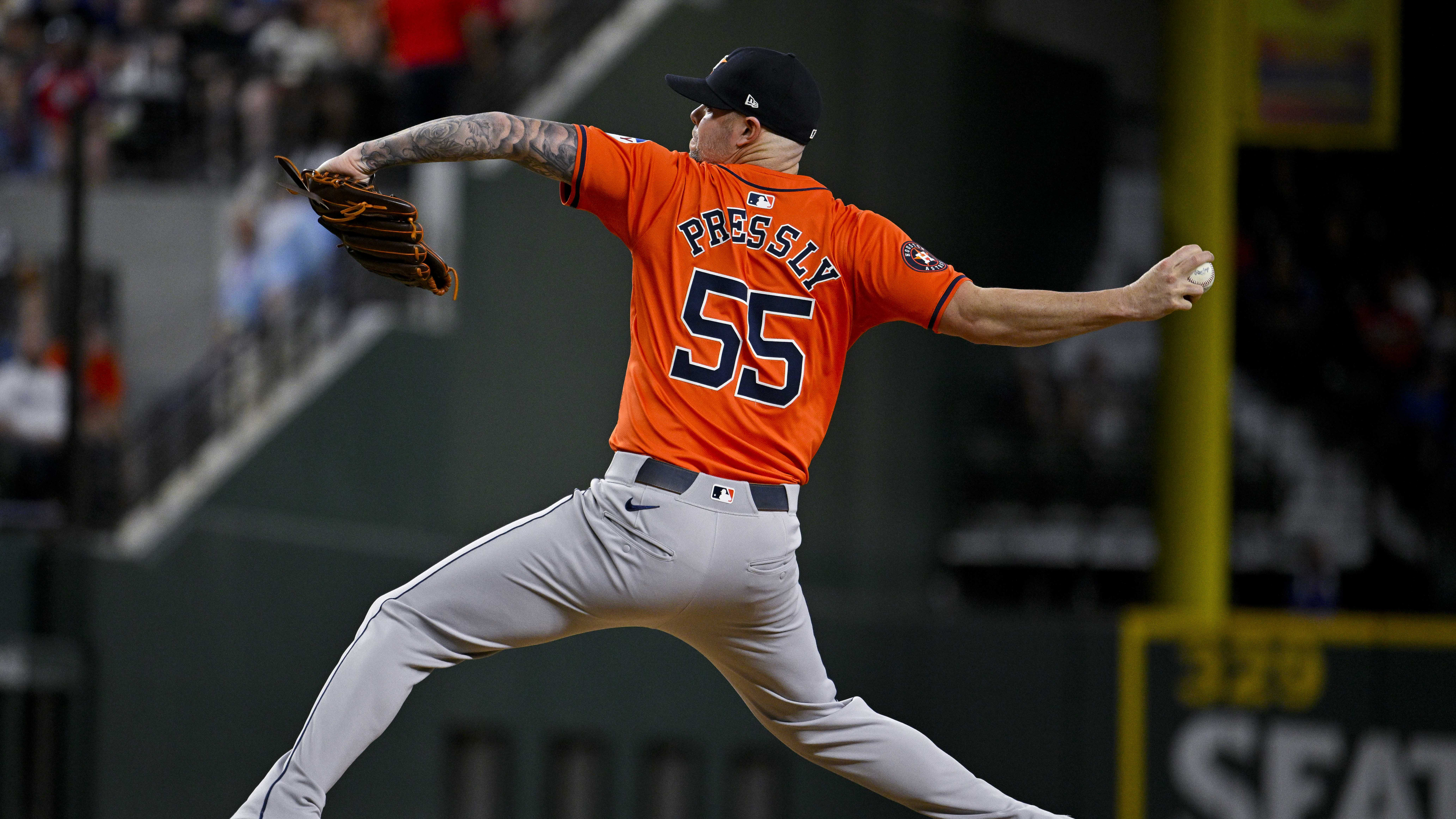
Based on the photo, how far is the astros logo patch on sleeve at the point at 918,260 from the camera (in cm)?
377

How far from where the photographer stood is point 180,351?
8953 mm

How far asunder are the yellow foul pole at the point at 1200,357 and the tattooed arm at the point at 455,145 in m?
5.88

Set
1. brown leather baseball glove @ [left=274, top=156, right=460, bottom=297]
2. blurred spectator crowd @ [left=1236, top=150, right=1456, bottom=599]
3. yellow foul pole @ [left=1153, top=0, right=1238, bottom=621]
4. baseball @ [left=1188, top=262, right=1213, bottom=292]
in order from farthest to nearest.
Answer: blurred spectator crowd @ [left=1236, top=150, right=1456, bottom=599] < yellow foul pole @ [left=1153, top=0, right=1238, bottom=621] < brown leather baseball glove @ [left=274, top=156, right=460, bottom=297] < baseball @ [left=1188, top=262, right=1213, bottom=292]

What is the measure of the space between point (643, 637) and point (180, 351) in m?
3.12

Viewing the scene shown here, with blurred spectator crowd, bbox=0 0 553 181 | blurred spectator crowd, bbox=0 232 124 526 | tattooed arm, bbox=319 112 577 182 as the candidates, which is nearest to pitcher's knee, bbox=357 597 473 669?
tattooed arm, bbox=319 112 577 182

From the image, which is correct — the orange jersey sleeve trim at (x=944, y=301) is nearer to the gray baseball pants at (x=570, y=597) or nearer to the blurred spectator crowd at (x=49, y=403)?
the gray baseball pants at (x=570, y=597)

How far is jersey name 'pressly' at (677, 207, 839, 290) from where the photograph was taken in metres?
3.73

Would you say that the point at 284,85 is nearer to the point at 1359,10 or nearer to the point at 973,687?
the point at 973,687

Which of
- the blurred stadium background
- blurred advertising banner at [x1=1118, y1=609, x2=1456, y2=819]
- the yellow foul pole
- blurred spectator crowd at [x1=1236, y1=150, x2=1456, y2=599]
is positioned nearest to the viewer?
blurred advertising banner at [x1=1118, y1=609, x2=1456, y2=819]

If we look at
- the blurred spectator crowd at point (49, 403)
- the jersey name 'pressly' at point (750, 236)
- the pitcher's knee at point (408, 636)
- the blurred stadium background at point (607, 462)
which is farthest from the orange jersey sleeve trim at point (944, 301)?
the blurred spectator crowd at point (49, 403)

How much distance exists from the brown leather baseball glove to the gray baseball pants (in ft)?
2.12

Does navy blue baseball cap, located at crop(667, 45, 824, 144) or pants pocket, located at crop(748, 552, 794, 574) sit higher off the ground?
navy blue baseball cap, located at crop(667, 45, 824, 144)

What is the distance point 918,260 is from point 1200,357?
5.52 meters

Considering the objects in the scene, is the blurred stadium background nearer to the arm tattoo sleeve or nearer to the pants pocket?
the pants pocket
